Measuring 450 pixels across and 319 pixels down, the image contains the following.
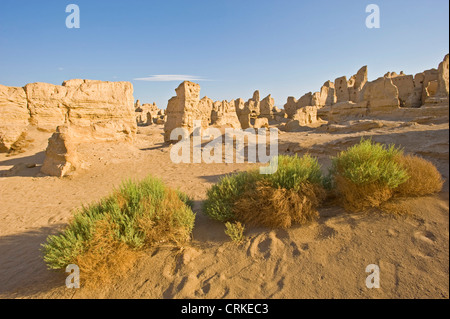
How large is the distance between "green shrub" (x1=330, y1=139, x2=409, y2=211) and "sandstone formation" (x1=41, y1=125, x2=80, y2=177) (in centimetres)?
940

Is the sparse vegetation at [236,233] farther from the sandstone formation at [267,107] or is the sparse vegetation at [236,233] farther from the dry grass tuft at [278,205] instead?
the sandstone formation at [267,107]

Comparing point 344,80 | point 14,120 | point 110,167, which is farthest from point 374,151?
point 344,80

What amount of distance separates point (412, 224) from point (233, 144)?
9743mm

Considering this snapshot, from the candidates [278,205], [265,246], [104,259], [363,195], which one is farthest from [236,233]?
[363,195]

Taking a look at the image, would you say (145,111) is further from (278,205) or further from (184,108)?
(278,205)

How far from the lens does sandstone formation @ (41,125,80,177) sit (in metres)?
8.51

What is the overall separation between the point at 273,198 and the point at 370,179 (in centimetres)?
145

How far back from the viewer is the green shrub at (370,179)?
316 centimetres

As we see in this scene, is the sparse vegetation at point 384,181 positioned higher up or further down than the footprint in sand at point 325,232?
higher up

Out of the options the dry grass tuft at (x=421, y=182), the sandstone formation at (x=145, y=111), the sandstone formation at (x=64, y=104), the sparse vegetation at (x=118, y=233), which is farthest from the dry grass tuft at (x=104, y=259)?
the sandstone formation at (x=145, y=111)

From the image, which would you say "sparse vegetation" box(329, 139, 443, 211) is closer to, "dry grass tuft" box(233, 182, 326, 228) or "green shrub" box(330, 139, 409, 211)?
"green shrub" box(330, 139, 409, 211)

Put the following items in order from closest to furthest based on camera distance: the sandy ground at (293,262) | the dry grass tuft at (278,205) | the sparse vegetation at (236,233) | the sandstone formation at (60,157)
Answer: the sandy ground at (293,262), the sparse vegetation at (236,233), the dry grass tuft at (278,205), the sandstone formation at (60,157)

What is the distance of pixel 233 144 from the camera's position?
40.1ft
